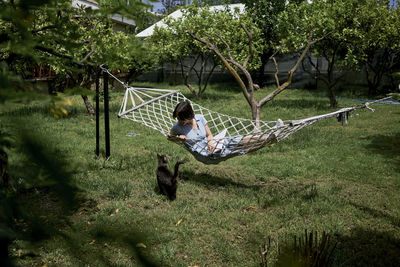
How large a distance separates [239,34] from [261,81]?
13.8ft

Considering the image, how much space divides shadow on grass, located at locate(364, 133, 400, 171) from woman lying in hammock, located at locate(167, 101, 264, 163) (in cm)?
214

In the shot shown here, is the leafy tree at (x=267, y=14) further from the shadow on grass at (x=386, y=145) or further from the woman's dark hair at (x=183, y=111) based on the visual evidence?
the woman's dark hair at (x=183, y=111)

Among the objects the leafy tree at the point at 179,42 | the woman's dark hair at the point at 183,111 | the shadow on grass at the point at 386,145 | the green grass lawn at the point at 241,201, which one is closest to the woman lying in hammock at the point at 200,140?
the woman's dark hair at the point at 183,111

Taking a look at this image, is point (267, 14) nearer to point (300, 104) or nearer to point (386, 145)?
point (300, 104)

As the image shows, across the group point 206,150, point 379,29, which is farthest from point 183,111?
point 379,29

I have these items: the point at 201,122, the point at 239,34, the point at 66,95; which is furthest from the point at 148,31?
the point at 66,95

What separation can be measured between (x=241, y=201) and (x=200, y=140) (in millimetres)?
614

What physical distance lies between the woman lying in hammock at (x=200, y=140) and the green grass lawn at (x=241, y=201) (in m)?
0.39

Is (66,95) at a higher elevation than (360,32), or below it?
below

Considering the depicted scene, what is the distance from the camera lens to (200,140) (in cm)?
304

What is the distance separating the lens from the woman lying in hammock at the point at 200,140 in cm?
294

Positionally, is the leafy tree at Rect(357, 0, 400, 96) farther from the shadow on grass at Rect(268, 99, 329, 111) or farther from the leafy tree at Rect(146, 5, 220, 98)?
the leafy tree at Rect(146, 5, 220, 98)

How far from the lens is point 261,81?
13117 mm

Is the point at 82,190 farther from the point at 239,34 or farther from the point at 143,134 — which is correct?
the point at 239,34
